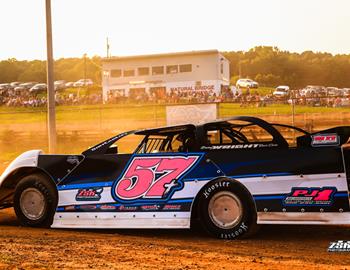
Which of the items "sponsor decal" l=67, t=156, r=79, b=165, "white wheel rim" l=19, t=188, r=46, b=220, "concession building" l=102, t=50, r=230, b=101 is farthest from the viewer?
"concession building" l=102, t=50, r=230, b=101

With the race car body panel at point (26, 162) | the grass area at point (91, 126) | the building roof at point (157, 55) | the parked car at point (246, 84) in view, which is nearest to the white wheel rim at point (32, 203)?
the race car body panel at point (26, 162)

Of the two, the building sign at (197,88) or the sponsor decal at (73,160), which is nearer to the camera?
the sponsor decal at (73,160)

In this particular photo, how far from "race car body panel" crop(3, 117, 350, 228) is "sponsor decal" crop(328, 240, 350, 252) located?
10.3 inches

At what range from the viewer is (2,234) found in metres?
7.06

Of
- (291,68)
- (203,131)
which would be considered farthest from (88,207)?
(291,68)

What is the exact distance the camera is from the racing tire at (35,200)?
7.54 metres

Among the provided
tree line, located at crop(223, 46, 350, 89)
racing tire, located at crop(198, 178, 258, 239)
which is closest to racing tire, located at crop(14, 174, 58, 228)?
racing tire, located at crop(198, 178, 258, 239)

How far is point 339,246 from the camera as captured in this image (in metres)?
6.27

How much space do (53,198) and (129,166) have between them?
117 cm

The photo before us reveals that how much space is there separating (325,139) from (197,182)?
5.16 ft

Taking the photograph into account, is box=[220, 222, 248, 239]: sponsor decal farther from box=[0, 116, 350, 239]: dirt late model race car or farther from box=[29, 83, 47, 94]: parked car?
box=[29, 83, 47, 94]: parked car

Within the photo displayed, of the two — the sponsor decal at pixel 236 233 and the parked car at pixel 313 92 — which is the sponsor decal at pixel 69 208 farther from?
the parked car at pixel 313 92

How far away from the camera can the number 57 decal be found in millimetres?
6938

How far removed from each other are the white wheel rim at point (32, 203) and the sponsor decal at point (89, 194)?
0.57m
